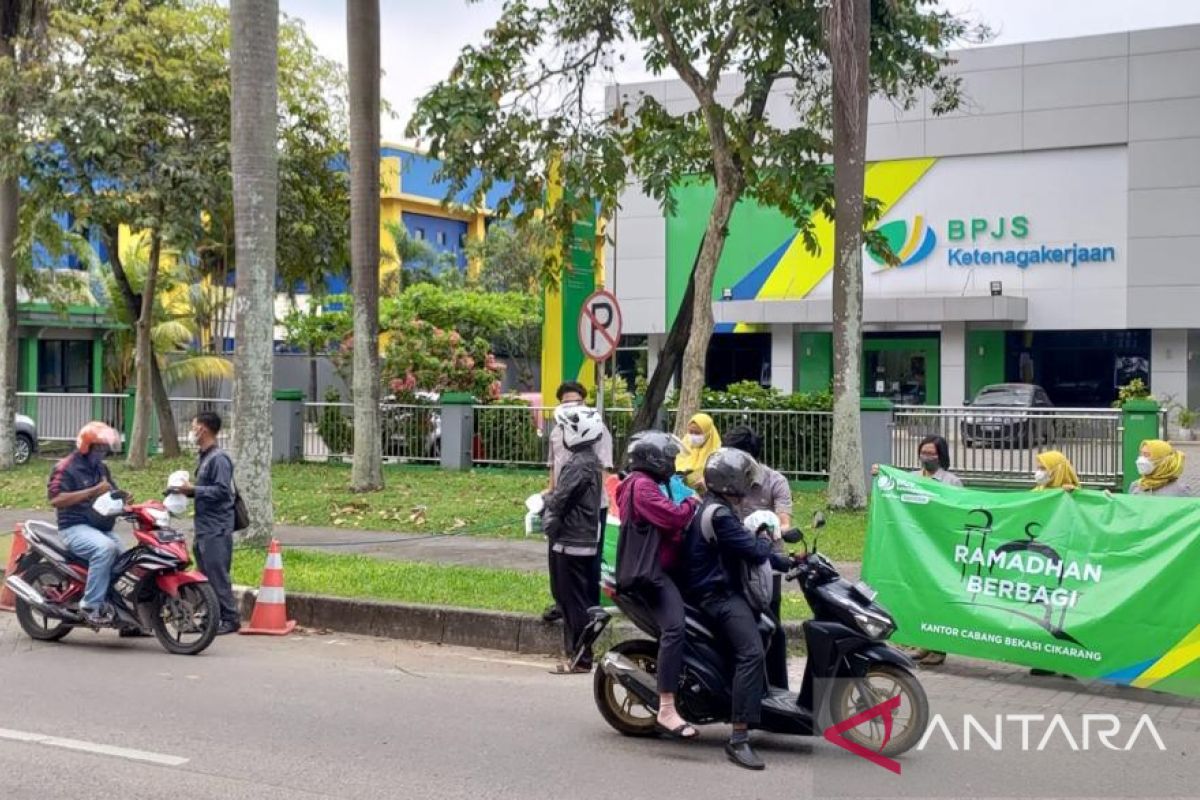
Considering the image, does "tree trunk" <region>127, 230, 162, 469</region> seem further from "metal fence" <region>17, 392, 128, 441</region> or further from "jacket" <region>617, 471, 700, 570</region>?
"jacket" <region>617, 471, 700, 570</region>

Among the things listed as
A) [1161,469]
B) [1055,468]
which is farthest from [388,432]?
[1161,469]

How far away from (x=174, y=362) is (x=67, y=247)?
7.04 meters

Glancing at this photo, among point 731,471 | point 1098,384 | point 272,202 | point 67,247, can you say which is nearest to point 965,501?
point 731,471

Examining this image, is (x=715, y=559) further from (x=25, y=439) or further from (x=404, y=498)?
(x=25, y=439)

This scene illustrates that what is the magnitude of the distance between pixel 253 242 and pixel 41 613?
15.5 feet

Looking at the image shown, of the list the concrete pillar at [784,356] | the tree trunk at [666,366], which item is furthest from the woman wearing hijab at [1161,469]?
the concrete pillar at [784,356]

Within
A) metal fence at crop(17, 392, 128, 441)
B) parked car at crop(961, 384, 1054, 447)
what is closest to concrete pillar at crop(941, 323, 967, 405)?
parked car at crop(961, 384, 1054, 447)

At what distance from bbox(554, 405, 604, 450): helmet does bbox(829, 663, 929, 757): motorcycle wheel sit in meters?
2.63

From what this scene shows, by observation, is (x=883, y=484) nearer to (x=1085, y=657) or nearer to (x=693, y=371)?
(x=1085, y=657)

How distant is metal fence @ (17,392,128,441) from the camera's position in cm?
2534

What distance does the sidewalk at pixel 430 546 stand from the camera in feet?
43.0

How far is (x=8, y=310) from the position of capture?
73.8 ft

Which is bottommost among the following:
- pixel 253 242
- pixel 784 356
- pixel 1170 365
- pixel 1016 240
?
pixel 1170 365

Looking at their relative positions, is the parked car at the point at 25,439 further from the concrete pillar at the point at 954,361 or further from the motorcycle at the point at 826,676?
the concrete pillar at the point at 954,361
